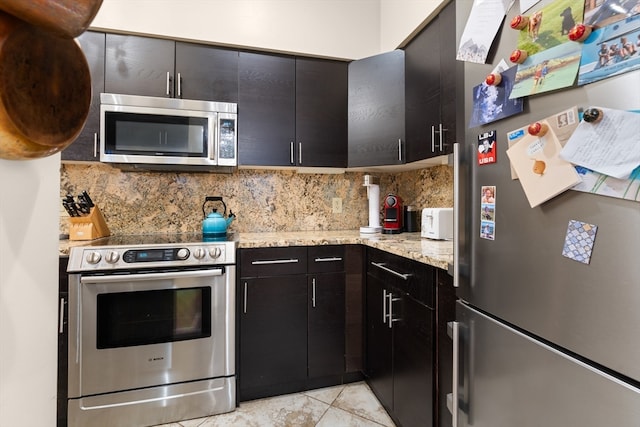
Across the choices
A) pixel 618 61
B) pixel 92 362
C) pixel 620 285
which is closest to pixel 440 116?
pixel 618 61

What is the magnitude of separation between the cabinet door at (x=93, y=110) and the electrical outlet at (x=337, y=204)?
1.64 metres

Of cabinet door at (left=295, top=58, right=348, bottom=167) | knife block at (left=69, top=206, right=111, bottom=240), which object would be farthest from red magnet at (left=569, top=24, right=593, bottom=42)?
knife block at (left=69, top=206, right=111, bottom=240)

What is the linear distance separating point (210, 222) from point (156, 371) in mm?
880

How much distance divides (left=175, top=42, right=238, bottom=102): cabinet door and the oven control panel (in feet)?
3.21

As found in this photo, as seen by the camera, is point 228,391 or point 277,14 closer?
point 228,391

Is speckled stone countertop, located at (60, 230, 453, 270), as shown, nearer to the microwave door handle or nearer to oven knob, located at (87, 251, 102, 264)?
oven knob, located at (87, 251, 102, 264)

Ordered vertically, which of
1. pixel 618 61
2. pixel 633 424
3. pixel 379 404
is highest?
pixel 618 61

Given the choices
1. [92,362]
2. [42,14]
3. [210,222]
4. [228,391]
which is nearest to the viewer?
[42,14]

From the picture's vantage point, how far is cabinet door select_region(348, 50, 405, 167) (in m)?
2.05

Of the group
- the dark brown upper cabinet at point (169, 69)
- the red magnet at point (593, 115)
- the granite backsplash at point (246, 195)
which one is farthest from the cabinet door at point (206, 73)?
the red magnet at point (593, 115)

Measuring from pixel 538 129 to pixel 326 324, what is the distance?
1.62 meters

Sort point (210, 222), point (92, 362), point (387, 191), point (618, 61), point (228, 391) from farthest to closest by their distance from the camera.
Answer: point (387, 191) < point (210, 222) < point (228, 391) < point (92, 362) < point (618, 61)

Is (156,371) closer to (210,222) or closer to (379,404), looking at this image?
(210,222)

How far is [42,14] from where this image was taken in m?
0.37
